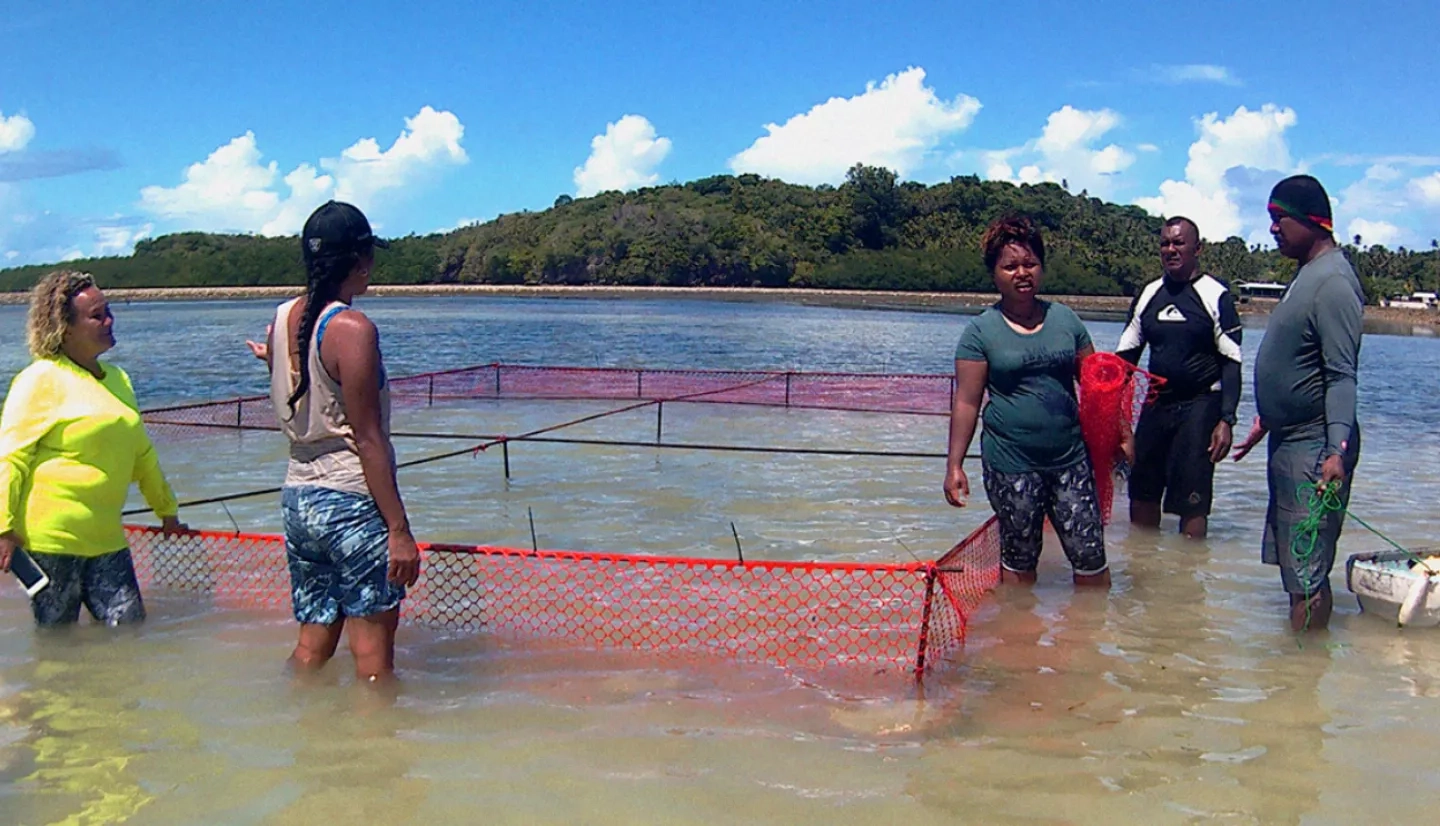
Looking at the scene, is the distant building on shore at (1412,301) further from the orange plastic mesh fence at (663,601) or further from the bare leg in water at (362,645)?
the bare leg in water at (362,645)

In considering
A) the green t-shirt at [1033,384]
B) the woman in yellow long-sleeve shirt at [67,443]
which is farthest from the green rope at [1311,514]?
the woman in yellow long-sleeve shirt at [67,443]

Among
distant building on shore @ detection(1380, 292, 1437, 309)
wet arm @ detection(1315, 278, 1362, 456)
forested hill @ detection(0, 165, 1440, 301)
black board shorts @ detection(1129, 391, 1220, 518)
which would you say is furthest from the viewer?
forested hill @ detection(0, 165, 1440, 301)

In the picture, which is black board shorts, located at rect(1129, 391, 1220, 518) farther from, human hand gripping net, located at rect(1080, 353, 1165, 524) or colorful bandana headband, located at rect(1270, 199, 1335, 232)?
colorful bandana headband, located at rect(1270, 199, 1335, 232)

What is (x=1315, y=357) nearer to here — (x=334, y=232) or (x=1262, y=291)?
(x=334, y=232)

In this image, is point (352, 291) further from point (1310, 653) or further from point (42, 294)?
point (1310, 653)

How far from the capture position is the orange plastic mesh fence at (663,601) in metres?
4.85

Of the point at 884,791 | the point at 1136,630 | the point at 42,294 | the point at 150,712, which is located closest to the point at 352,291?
the point at 42,294

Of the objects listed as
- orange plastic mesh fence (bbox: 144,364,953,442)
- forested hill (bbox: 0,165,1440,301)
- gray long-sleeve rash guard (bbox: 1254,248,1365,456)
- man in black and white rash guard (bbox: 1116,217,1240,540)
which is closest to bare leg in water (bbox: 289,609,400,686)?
gray long-sleeve rash guard (bbox: 1254,248,1365,456)

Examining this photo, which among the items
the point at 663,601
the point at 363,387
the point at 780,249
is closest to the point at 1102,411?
the point at 663,601

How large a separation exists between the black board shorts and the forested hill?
12594cm

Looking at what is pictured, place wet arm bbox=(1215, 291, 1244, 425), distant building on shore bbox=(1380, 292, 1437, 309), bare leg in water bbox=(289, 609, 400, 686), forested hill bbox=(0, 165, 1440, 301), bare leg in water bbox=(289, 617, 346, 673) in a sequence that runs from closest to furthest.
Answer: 1. bare leg in water bbox=(289, 609, 400, 686)
2. bare leg in water bbox=(289, 617, 346, 673)
3. wet arm bbox=(1215, 291, 1244, 425)
4. distant building on shore bbox=(1380, 292, 1437, 309)
5. forested hill bbox=(0, 165, 1440, 301)

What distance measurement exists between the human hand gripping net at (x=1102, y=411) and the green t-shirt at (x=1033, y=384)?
0.49 feet

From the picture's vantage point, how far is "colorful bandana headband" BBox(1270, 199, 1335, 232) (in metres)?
4.56

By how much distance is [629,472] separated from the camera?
1023 centimetres
